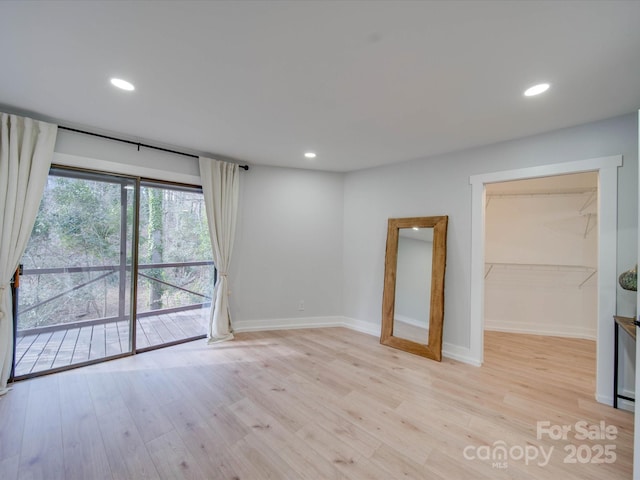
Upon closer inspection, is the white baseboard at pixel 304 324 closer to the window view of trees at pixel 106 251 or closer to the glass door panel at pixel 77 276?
the window view of trees at pixel 106 251

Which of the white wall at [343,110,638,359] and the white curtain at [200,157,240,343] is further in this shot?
the white curtain at [200,157,240,343]

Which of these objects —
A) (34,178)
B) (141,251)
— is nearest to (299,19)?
(34,178)

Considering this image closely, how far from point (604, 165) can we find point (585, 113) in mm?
495

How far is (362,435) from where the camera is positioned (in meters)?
1.78

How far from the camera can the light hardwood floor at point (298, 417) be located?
153 cm

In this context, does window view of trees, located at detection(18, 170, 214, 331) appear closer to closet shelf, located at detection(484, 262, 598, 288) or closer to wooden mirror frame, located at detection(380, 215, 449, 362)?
wooden mirror frame, located at detection(380, 215, 449, 362)

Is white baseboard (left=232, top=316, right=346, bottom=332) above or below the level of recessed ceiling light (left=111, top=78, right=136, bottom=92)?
below

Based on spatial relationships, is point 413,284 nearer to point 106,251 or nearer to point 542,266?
point 542,266

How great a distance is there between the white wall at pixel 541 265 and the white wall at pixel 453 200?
5.39ft

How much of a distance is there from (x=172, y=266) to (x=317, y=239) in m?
2.01

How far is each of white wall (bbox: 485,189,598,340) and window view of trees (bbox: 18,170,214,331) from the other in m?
4.46

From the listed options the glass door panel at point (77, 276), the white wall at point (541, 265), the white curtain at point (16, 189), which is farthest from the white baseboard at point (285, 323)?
the white wall at point (541, 265)

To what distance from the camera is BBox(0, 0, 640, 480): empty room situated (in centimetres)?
145

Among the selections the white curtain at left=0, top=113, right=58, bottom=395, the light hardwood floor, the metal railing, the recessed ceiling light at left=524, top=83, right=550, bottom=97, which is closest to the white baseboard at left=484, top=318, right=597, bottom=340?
the light hardwood floor
